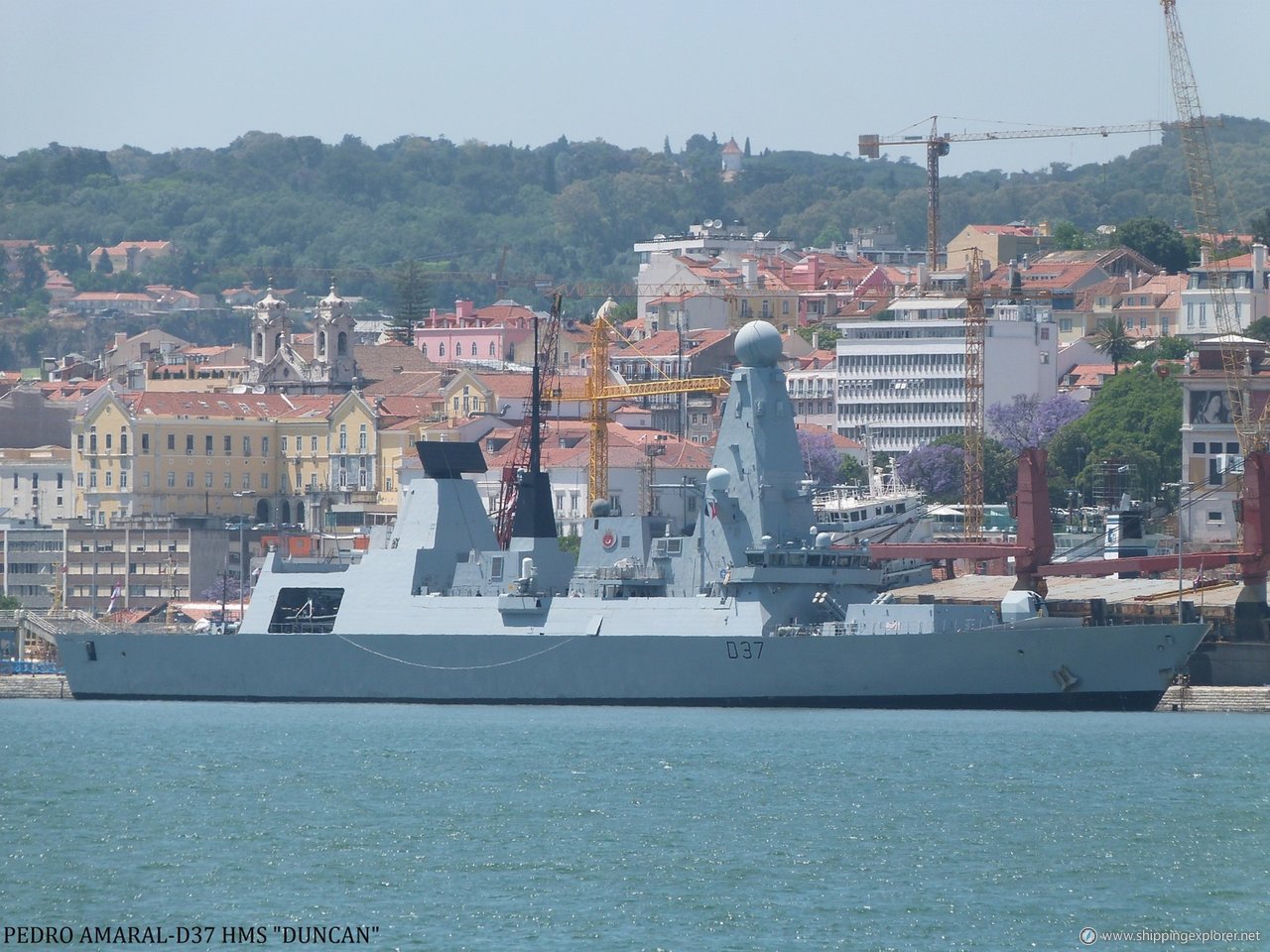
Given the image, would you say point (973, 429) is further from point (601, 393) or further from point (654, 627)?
point (654, 627)

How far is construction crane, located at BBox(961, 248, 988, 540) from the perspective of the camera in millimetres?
68062

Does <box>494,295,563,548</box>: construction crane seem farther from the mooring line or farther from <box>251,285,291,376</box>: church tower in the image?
<box>251,285,291,376</box>: church tower

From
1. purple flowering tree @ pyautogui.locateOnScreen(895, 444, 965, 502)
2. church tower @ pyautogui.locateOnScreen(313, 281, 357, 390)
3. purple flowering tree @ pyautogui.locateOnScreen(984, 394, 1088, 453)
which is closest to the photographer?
purple flowering tree @ pyautogui.locateOnScreen(895, 444, 965, 502)

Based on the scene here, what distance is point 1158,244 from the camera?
4525 inches

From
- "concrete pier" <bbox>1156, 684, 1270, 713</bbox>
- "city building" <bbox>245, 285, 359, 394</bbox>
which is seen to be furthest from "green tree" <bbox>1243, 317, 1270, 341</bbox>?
"concrete pier" <bbox>1156, 684, 1270, 713</bbox>

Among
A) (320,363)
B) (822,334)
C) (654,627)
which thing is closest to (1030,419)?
(822,334)

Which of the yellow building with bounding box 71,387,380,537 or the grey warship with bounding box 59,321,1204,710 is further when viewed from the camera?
the yellow building with bounding box 71,387,380,537

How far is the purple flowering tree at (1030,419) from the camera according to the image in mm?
82088

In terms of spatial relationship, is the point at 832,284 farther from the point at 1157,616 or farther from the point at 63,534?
the point at 1157,616

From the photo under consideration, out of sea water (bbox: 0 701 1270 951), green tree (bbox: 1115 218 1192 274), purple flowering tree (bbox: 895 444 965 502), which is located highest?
green tree (bbox: 1115 218 1192 274)

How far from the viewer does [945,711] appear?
145 feet

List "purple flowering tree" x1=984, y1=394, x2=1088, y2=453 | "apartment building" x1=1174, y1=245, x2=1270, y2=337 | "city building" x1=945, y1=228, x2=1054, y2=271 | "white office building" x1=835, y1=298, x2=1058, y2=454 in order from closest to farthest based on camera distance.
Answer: "purple flowering tree" x1=984, y1=394, x2=1088, y2=453
"white office building" x1=835, y1=298, x2=1058, y2=454
"apartment building" x1=1174, y1=245, x2=1270, y2=337
"city building" x1=945, y1=228, x2=1054, y2=271
